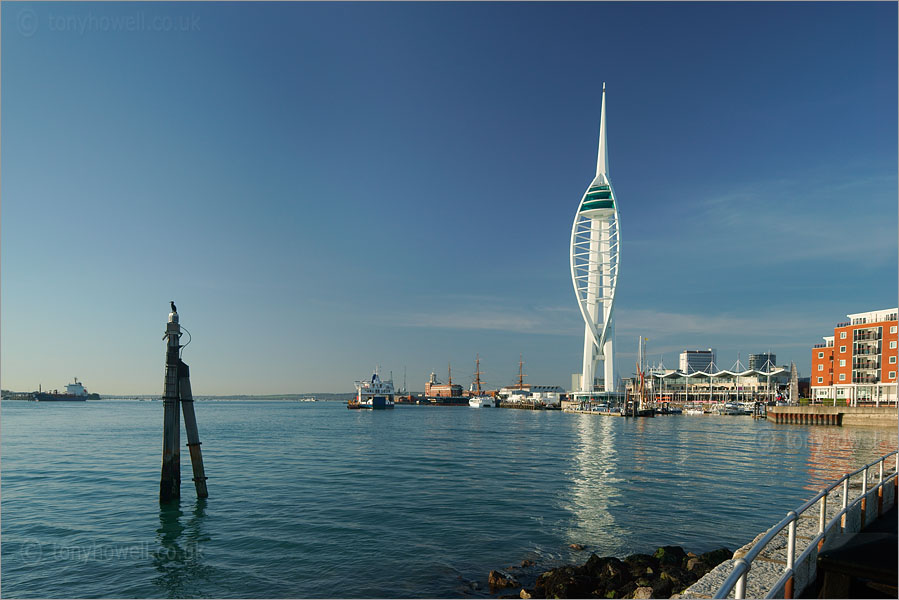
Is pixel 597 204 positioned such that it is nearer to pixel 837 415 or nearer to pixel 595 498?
pixel 837 415

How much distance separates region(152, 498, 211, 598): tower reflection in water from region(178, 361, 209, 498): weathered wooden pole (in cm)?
115

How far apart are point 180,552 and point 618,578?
12271mm

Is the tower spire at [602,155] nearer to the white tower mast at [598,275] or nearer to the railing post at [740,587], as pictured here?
the white tower mast at [598,275]

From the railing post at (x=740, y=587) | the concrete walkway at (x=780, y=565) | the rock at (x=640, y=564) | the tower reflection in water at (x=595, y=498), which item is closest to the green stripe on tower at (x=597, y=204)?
the tower reflection in water at (x=595, y=498)

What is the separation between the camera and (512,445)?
48344mm

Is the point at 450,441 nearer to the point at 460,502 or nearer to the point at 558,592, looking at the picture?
the point at 460,502

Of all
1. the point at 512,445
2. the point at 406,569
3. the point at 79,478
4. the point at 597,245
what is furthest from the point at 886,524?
the point at 597,245

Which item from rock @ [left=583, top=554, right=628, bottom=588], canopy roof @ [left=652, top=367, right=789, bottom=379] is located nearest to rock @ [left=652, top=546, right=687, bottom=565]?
rock @ [left=583, top=554, right=628, bottom=588]

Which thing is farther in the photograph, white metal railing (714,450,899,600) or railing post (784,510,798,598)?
railing post (784,510,798,598)

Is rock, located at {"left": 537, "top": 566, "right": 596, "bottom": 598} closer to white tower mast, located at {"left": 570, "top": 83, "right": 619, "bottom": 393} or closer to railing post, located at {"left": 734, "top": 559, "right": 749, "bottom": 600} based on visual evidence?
railing post, located at {"left": 734, "top": 559, "right": 749, "bottom": 600}

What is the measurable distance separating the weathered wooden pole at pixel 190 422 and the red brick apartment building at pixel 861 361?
327 ft

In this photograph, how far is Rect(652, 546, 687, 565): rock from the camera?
13766 mm

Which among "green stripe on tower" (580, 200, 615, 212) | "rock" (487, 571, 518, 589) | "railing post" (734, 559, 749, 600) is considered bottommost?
"rock" (487, 571, 518, 589)

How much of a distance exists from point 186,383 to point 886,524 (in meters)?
22.0
